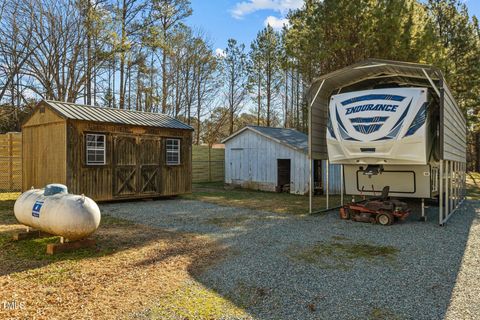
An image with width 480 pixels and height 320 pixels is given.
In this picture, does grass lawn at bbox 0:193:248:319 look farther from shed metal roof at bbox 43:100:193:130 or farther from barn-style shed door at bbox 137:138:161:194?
barn-style shed door at bbox 137:138:161:194

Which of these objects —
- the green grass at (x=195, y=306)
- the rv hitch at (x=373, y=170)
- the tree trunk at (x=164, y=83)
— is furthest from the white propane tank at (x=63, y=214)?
the tree trunk at (x=164, y=83)

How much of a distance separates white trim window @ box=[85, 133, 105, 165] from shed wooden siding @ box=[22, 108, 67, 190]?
732mm

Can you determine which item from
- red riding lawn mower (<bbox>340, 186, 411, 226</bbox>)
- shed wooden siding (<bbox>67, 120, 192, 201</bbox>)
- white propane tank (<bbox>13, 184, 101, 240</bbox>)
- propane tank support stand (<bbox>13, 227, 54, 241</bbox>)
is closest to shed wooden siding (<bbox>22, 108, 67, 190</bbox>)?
shed wooden siding (<bbox>67, 120, 192, 201</bbox>)

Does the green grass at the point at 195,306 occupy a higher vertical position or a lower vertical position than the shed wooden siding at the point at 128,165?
lower

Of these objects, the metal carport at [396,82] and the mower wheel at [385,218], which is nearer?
the metal carport at [396,82]

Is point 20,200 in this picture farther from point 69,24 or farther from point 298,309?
point 69,24

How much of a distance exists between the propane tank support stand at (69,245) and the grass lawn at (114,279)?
119 mm

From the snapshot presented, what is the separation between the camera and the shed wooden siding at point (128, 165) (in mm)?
A: 11633

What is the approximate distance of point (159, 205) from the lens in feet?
41.0

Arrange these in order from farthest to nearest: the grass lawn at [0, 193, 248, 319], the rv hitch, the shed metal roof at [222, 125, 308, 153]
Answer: the shed metal roof at [222, 125, 308, 153] < the rv hitch < the grass lawn at [0, 193, 248, 319]

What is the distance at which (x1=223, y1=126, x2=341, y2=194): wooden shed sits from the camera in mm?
16797

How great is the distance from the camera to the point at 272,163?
17.9 m

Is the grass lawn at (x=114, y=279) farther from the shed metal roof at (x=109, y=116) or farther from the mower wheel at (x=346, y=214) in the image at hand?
the shed metal roof at (x=109, y=116)

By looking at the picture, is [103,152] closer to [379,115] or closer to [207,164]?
[379,115]
